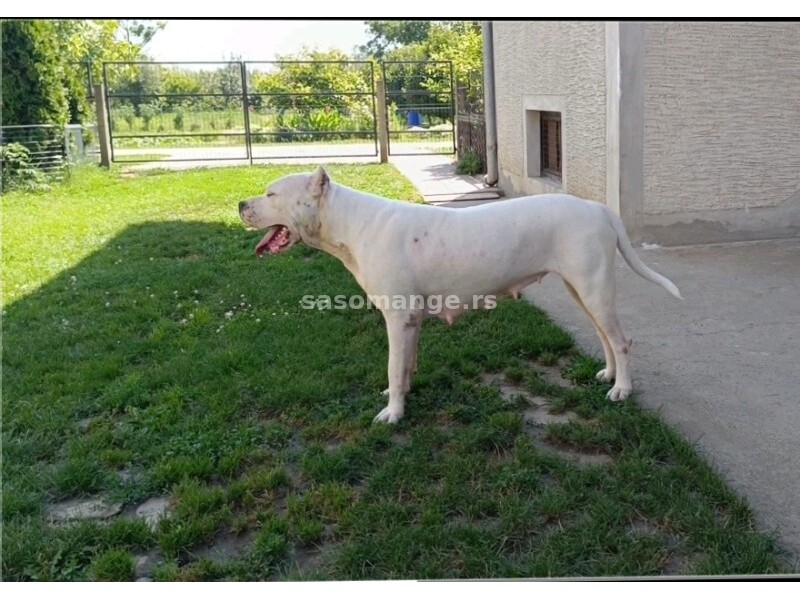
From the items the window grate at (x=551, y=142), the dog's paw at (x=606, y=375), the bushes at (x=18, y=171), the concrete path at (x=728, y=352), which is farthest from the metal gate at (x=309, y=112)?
the dog's paw at (x=606, y=375)

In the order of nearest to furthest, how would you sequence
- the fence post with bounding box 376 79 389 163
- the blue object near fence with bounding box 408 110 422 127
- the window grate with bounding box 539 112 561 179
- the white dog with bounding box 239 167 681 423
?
the white dog with bounding box 239 167 681 423
the window grate with bounding box 539 112 561 179
the fence post with bounding box 376 79 389 163
the blue object near fence with bounding box 408 110 422 127

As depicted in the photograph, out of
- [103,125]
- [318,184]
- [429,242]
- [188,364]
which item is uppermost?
[103,125]

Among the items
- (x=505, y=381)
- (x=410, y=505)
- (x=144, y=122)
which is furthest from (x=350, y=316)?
(x=144, y=122)

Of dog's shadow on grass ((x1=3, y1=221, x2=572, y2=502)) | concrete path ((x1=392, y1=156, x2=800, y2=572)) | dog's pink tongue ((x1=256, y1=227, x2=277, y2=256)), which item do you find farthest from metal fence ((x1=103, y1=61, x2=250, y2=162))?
dog's pink tongue ((x1=256, y1=227, x2=277, y2=256))

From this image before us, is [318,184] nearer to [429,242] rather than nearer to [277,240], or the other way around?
[277,240]

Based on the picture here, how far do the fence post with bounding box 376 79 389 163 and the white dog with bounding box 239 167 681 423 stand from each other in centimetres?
1351

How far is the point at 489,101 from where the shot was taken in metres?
12.9

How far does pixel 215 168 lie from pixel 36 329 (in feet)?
37.0

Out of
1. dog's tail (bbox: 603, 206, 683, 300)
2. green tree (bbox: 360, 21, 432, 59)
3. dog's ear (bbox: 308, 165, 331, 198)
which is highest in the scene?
green tree (bbox: 360, 21, 432, 59)

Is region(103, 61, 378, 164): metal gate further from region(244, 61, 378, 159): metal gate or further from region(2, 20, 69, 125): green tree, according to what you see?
region(2, 20, 69, 125): green tree

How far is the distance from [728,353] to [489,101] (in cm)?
894

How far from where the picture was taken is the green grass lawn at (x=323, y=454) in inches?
112

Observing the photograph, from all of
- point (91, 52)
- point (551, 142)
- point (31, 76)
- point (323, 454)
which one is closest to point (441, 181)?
point (551, 142)

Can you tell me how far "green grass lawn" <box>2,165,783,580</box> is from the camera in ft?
9.30
